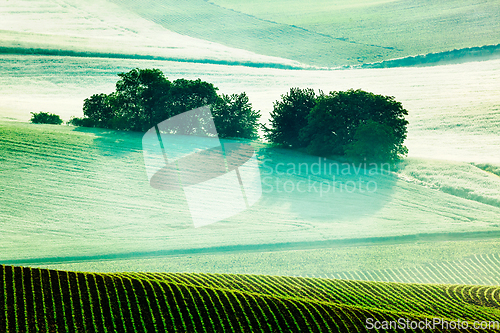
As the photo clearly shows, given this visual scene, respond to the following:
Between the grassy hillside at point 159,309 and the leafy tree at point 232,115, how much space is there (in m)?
19.2

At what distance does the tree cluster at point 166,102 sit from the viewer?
2977 centimetres

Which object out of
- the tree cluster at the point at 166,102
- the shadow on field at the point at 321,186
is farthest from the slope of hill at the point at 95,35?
the shadow on field at the point at 321,186

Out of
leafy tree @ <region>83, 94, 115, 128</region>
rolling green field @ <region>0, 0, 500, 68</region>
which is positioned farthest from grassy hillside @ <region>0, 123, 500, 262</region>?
rolling green field @ <region>0, 0, 500, 68</region>

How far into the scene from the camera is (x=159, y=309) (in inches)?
368

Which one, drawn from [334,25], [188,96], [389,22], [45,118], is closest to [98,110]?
[45,118]

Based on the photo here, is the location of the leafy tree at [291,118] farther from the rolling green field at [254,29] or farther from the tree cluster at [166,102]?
the rolling green field at [254,29]

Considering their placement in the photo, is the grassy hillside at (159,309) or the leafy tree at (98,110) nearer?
the grassy hillside at (159,309)

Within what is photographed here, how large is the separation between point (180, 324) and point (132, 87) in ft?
76.2

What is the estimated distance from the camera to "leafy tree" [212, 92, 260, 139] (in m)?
29.8

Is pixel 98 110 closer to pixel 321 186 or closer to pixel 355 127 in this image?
pixel 321 186

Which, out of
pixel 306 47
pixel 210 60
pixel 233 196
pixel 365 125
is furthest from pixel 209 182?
pixel 306 47

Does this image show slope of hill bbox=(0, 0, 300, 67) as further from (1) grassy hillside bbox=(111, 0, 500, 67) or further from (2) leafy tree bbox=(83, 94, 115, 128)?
(2) leafy tree bbox=(83, 94, 115, 128)

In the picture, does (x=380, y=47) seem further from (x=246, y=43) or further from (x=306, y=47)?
(x=246, y=43)

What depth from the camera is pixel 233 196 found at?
23109 mm
